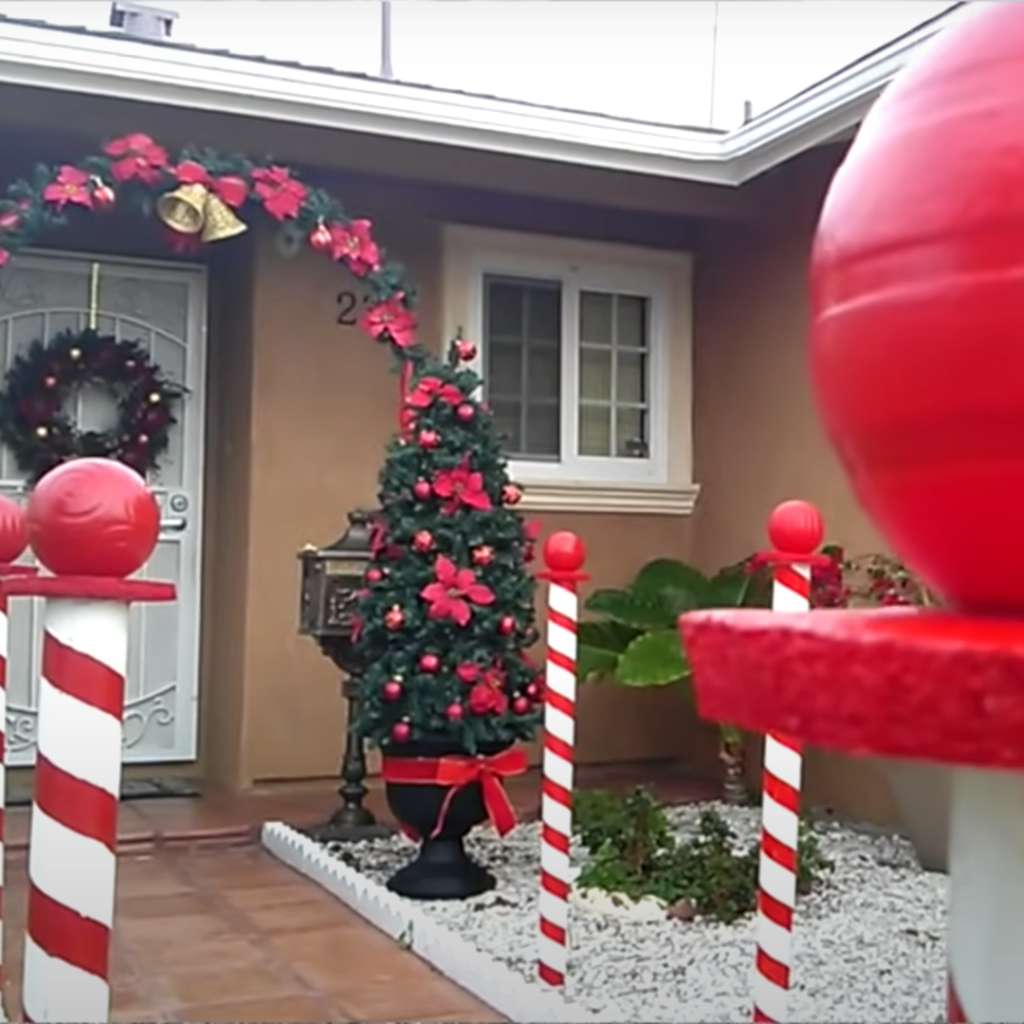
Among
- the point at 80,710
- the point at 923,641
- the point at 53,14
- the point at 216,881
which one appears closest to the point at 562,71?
the point at 53,14

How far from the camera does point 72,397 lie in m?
6.23

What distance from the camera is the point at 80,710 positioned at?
4.75 feet

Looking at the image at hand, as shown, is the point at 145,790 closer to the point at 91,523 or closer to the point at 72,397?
the point at 72,397

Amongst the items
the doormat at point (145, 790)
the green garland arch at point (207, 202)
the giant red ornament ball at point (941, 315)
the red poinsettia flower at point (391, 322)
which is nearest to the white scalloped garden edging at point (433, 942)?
the doormat at point (145, 790)

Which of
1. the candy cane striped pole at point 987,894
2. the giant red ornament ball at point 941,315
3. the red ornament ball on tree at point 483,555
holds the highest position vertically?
the giant red ornament ball at point 941,315

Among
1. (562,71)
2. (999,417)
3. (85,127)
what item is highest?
(562,71)

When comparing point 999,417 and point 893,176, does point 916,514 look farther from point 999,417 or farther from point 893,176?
point 893,176

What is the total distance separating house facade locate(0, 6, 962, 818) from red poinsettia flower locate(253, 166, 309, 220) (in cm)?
63

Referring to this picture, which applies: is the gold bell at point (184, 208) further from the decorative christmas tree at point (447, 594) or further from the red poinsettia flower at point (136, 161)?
the decorative christmas tree at point (447, 594)

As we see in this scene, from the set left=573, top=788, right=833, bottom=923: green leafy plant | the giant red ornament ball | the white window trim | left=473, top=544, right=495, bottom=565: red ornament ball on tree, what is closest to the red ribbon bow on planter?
left=573, top=788, right=833, bottom=923: green leafy plant

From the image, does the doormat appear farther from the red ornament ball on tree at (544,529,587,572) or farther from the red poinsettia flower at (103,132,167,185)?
the red ornament ball on tree at (544,529,587,572)

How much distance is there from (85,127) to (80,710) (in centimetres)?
442

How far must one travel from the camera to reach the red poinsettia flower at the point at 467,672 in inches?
168

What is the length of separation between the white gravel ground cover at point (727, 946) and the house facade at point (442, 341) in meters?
1.27
